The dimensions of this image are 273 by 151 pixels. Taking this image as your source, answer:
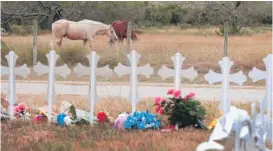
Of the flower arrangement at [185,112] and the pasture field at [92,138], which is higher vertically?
the flower arrangement at [185,112]

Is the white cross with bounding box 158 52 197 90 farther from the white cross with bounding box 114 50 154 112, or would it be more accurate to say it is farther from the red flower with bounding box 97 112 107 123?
the red flower with bounding box 97 112 107 123

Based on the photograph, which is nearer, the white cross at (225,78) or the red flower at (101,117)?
the white cross at (225,78)

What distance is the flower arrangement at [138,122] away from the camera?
20.6 ft

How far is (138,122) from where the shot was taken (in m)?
6.30

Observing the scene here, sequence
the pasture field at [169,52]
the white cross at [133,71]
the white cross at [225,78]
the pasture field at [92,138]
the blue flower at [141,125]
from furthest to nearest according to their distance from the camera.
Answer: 1. the pasture field at [169,52]
2. the white cross at [133,71]
3. the white cross at [225,78]
4. the blue flower at [141,125]
5. the pasture field at [92,138]

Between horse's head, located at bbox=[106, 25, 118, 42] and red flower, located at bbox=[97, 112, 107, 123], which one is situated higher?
horse's head, located at bbox=[106, 25, 118, 42]

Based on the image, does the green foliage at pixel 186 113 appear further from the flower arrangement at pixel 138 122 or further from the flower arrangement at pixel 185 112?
the flower arrangement at pixel 138 122

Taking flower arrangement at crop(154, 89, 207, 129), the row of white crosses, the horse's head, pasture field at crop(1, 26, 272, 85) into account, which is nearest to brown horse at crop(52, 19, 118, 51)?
the horse's head

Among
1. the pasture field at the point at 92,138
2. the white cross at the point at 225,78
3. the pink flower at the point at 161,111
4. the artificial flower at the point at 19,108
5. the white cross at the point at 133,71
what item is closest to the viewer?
the pasture field at the point at 92,138

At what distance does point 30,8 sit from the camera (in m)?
22.5

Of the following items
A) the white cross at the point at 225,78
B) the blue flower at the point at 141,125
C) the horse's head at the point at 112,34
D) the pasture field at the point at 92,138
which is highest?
the horse's head at the point at 112,34

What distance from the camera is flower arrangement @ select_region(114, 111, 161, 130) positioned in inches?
247

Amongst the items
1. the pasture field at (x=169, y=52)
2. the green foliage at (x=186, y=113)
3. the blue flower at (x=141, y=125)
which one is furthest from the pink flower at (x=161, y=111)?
the pasture field at (x=169, y=52)

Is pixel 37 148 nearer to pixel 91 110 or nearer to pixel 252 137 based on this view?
pixel 91 110
